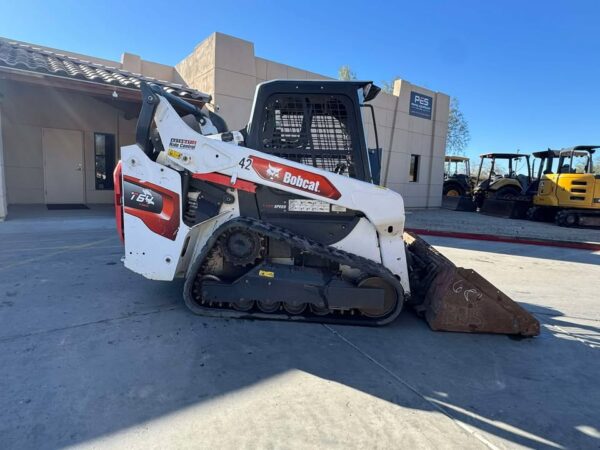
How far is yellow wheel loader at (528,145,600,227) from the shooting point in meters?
13.0

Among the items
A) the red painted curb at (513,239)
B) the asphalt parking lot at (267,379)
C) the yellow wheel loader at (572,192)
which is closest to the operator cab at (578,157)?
the yellow wheel loader at (572,192)

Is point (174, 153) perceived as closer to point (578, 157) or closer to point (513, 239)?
point (513, 239)

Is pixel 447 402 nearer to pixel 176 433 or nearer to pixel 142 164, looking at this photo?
pixel 176 433

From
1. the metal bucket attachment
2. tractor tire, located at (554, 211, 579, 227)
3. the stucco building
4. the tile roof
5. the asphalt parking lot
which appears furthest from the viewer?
tractor tire, located at (554, 211, 579, 227)

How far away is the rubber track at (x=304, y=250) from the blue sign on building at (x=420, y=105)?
15530 mm

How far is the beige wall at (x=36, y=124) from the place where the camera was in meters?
10.7

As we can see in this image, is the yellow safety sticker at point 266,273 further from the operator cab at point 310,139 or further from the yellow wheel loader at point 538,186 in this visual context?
the yellow wheel loader at point 538,186

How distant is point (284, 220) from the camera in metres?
3.69

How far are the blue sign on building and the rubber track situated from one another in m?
15.5

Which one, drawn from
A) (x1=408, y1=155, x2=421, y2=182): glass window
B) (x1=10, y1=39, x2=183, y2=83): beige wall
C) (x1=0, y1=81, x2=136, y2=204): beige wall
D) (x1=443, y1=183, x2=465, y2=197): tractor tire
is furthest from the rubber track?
(x1=443, y1=183, x2=465, y2=197): tractor tire

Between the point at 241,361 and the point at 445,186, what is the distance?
69.1ft

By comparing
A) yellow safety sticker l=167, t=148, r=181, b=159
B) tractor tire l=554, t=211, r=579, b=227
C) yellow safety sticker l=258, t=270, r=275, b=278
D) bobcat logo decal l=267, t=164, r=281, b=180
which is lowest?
yellow safety sticker l=258, t=270, r=275, b=278

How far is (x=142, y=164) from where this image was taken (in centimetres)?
365

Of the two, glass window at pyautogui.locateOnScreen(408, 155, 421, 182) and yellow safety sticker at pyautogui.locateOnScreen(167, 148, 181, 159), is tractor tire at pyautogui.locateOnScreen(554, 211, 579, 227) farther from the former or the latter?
yellow safety sticker at pyautogui.locateOnScreen(167, 148, 181, 159)
